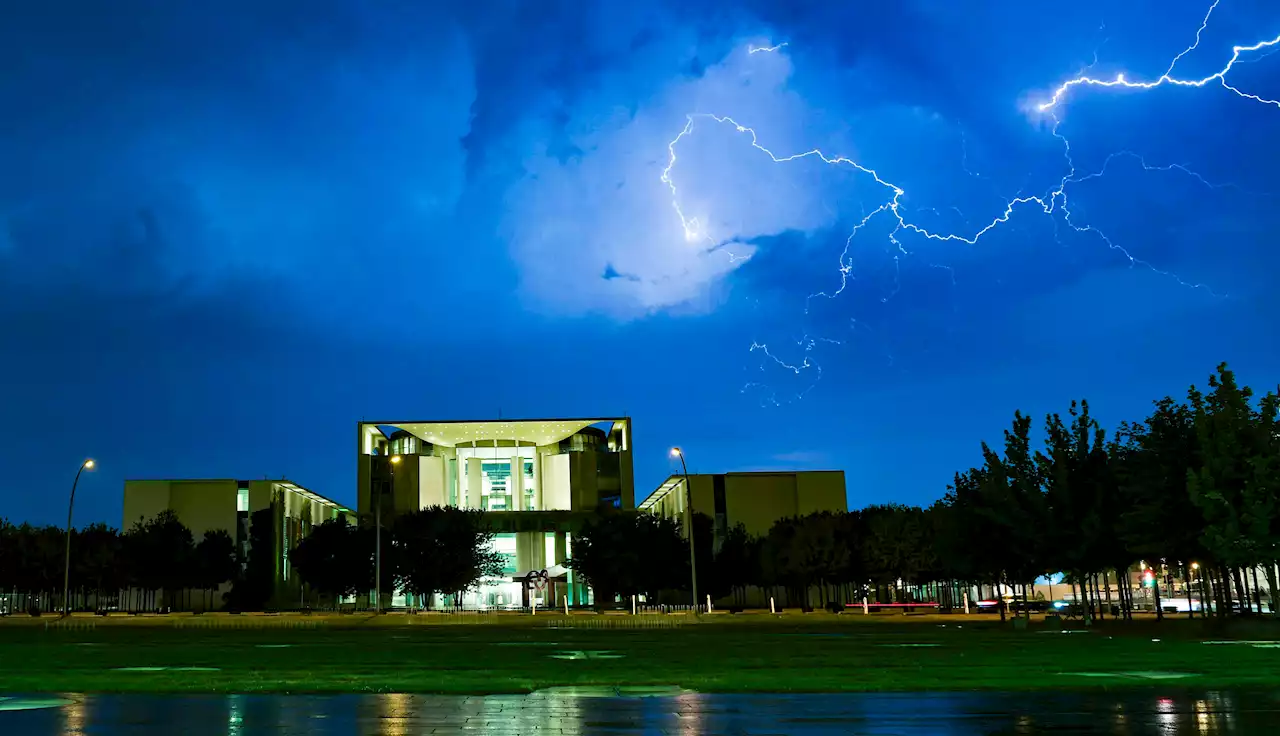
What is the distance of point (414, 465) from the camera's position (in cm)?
11250

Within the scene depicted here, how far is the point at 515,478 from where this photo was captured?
124750 millimetres

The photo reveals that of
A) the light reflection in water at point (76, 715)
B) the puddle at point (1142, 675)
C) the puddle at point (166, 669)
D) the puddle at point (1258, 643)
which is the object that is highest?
the light reflection in water at point (76, 715)

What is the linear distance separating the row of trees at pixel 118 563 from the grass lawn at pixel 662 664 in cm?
5598

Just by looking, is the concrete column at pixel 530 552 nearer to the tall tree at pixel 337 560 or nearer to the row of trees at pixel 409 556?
the row of trees at pixel 409 556

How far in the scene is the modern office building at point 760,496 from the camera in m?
108

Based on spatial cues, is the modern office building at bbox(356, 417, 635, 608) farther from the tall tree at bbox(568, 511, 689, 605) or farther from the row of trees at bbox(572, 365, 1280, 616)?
the row of trees at bbox(572, 365, 1280, 616)

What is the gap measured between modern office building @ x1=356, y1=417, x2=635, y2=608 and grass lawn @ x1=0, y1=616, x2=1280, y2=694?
76251 mm

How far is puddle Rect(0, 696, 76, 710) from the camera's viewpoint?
45.7 feet

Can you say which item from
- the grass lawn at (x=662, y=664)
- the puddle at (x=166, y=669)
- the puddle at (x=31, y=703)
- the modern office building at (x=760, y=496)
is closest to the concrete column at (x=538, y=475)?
the modern office building at (x=760, y=496)

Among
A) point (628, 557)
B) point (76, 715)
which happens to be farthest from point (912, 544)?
point (76, 715)

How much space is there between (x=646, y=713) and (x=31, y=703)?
828 centimetres

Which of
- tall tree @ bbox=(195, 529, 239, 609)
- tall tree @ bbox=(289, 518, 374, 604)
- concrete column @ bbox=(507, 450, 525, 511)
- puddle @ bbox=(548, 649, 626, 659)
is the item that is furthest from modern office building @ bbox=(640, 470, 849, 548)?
puddle @ bbox=(548, 649, 626, 659)

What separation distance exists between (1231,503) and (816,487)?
78.1 m

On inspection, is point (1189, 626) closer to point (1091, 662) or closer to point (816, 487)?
point (1091, 662)
